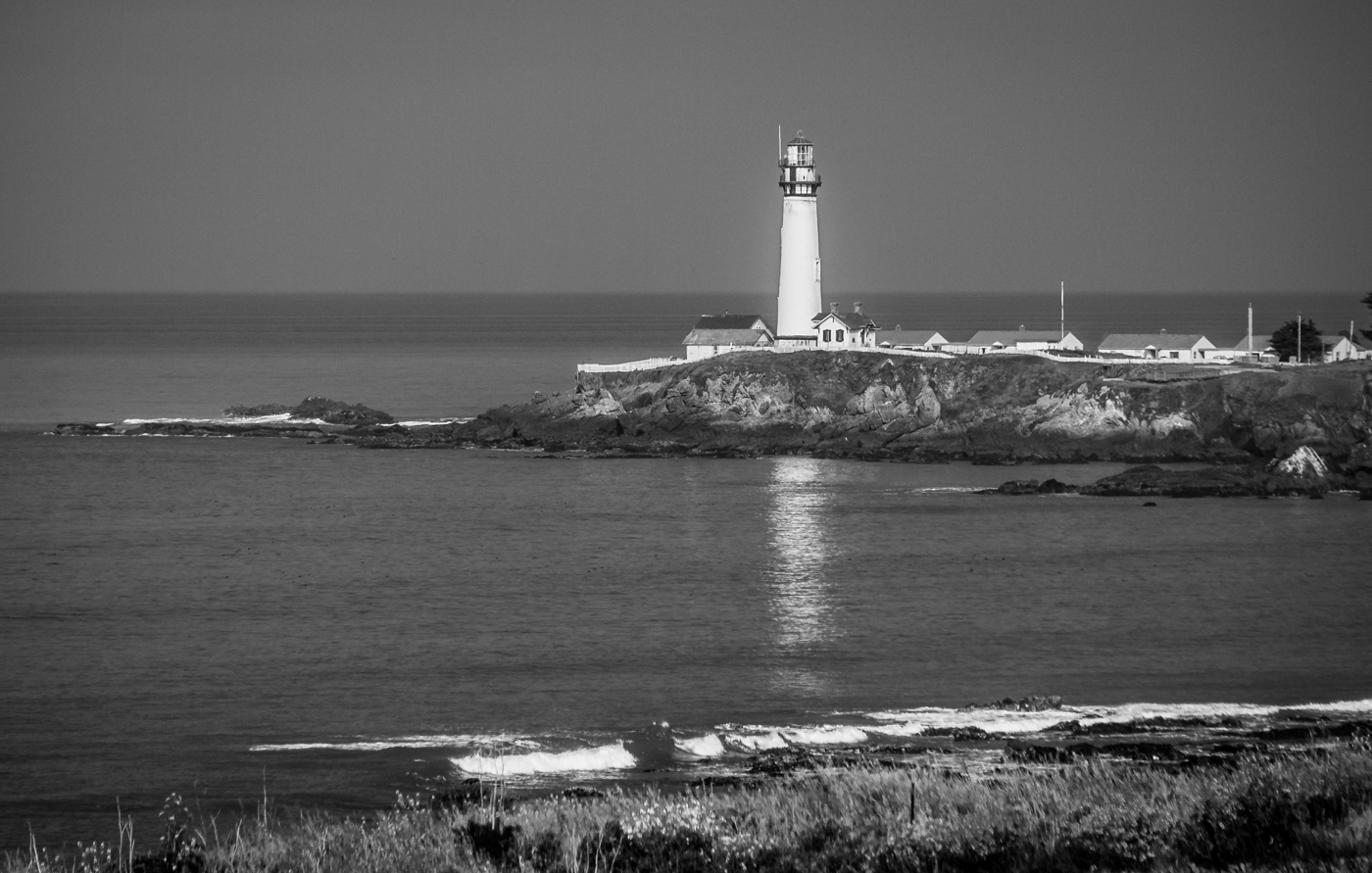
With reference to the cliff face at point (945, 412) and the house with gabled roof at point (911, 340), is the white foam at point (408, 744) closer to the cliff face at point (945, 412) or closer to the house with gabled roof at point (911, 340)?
the cliff face at point (945, 412)

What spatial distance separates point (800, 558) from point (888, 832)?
23599 millimetres

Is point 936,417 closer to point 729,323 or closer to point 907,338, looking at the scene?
point 729,323

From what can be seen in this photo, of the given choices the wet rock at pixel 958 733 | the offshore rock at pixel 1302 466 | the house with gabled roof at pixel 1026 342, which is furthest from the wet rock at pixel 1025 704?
the house with gabled roof at pixel 1026 342

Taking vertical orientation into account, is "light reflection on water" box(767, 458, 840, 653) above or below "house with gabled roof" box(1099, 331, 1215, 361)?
below

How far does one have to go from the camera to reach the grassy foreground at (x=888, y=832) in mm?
14477

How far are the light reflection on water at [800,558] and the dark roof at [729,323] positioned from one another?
1558 cm

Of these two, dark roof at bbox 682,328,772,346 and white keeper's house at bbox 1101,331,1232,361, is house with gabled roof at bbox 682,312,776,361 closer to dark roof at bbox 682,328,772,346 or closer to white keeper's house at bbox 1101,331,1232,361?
dark roof at bbox 682,328,772,346

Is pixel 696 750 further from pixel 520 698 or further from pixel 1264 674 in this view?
pixel 1264 674

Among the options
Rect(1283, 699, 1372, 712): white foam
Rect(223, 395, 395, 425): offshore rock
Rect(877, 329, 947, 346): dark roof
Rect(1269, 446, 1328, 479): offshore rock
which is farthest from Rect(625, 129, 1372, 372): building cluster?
Rect(1283, 699, 1372, 712): white foam

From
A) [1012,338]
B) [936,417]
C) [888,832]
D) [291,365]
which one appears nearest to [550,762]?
[888,832]

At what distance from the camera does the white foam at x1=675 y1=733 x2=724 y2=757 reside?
22406 millimetres

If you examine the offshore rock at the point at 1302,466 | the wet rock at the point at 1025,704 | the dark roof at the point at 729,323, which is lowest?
the wet rock at the point at 1025,704

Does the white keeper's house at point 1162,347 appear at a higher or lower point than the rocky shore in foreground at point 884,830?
higher

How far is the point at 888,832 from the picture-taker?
15.6m
